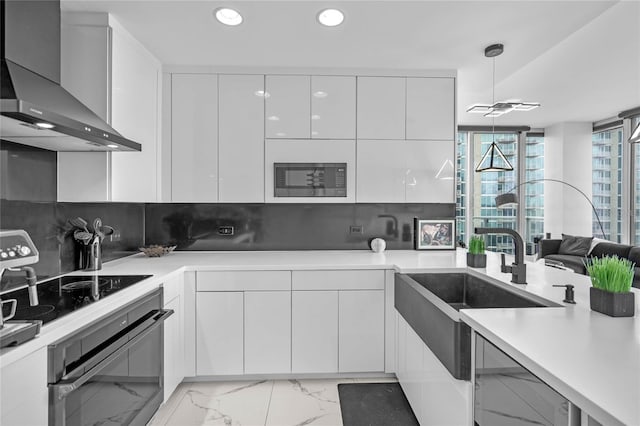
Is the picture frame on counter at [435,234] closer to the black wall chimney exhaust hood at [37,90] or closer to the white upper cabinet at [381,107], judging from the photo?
the white upper cabinet at [381,107]

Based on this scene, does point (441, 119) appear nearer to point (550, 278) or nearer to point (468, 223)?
point (550, 278)

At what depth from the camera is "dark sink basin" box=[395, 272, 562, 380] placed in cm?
138

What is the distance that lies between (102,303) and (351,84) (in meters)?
2.32

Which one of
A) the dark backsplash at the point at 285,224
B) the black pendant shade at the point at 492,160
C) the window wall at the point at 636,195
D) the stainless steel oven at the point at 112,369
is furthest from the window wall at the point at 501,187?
the stainless steel oven at the point at 112,369

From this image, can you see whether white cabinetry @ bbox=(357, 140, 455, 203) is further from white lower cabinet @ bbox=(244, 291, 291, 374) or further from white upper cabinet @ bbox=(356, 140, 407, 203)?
white lower cabinet @ bbox=(244, 291, 291, 374)

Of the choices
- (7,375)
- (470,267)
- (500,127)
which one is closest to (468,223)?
(500,127)

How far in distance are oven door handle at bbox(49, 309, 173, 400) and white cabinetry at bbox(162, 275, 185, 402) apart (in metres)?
0.26

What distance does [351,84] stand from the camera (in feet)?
9.45

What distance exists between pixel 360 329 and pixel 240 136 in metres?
1.76

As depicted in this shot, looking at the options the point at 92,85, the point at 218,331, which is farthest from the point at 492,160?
the point at 92,85

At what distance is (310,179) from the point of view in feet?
9.41

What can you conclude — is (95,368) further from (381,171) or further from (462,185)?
(462,185)

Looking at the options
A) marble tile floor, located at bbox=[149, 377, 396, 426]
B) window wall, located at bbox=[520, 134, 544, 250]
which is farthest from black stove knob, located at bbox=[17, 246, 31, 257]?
window wall, located at bbox=[520, 134, 544, 250]

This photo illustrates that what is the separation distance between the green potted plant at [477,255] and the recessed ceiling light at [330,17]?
167cm
